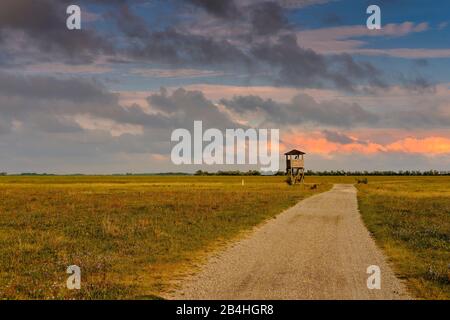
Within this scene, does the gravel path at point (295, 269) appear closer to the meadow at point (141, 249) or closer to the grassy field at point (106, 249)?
the meadow at point (141, 249)

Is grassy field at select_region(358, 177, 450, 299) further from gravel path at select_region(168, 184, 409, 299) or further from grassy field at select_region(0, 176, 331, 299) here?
grassy field at select_region(0, 176, 331, 299)

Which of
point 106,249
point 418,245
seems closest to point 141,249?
point 106,249

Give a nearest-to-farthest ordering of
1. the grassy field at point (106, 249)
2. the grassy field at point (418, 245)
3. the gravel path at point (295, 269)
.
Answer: the gravel path at point (295, 269)
the grassy field at point (106, 249)
the grassy field at point (418, 245)

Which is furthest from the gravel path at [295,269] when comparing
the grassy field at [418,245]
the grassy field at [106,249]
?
the grassy field at [106,249]

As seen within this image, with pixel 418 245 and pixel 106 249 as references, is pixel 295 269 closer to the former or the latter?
pixel 418 245

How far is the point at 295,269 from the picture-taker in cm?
1245

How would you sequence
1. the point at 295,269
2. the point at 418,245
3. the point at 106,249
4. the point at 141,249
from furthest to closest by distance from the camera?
1. the point at 418,245
2. the point at 106,249
3. the point at 141,249
4. the point at 295,269

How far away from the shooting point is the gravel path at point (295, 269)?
9.99 metres
